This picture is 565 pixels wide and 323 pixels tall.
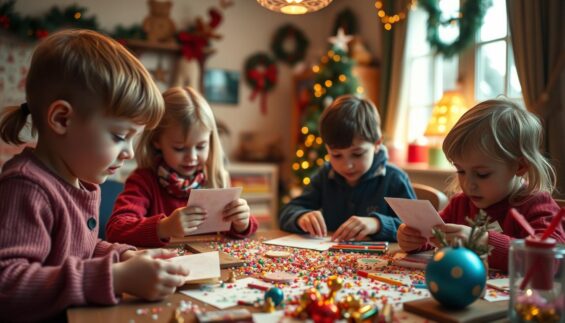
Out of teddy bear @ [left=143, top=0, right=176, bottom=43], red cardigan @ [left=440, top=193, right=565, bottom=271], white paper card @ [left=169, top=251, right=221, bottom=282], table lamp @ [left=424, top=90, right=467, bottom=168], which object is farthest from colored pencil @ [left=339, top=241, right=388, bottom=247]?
teddy bear @ [left=143, top=0, right=176, bottom=43]

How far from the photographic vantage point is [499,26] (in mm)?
3463

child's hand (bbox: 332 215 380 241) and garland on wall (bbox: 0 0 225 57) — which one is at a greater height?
garland on wall (bbox: 0 0 225 57)

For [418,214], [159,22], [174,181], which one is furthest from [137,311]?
[159,22]

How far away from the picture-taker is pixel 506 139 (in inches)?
57.9

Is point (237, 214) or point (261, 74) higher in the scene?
point (261, 74)

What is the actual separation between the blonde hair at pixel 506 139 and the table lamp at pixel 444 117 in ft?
6.73

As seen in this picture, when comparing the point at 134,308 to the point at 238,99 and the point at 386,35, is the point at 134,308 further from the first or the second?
the point at 238,99

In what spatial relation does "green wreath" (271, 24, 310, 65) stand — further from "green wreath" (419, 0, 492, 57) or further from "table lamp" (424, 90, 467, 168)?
"table lamp" (424, 90, 467, 168)

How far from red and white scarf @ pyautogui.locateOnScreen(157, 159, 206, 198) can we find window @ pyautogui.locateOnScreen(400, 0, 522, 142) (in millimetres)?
2336

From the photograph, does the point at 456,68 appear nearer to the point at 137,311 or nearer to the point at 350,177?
the point at 350,177

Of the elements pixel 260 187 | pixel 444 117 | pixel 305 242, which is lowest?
pixel 260 187

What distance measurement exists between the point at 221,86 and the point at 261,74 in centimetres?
47

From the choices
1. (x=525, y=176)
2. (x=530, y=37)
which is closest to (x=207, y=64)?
(x=530, y=37)

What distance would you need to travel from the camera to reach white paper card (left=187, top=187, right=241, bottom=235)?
151 cm
